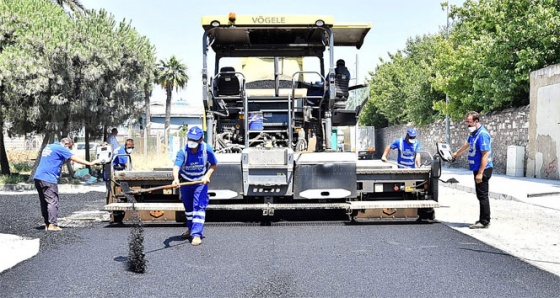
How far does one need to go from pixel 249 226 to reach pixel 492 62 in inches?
636

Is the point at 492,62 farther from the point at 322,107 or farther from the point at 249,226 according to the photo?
the point at 249,226

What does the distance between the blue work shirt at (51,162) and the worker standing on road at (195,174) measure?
2.45 meters

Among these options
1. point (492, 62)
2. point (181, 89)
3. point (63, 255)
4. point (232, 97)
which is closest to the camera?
point (63, 255)

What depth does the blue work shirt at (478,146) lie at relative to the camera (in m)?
9.28

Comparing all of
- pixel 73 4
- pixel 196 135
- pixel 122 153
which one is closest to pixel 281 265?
pixel 196 135

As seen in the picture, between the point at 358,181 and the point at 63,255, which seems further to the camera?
the point at 358,181

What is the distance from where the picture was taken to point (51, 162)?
9797mm

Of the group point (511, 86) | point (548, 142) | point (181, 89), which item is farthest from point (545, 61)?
point (181, 89)

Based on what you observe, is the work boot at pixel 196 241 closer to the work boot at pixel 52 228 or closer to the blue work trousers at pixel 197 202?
the blue work trousers at pixel 197 202

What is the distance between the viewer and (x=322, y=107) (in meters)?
10.5

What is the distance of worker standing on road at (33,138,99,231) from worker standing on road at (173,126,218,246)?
2082mm

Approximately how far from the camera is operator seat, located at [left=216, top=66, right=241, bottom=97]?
409 inches

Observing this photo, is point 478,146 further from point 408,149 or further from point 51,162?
point 51,162

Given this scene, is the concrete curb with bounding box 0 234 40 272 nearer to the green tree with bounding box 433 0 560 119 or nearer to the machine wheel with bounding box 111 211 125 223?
the machine wheel with bounding box 111 211 125 223
